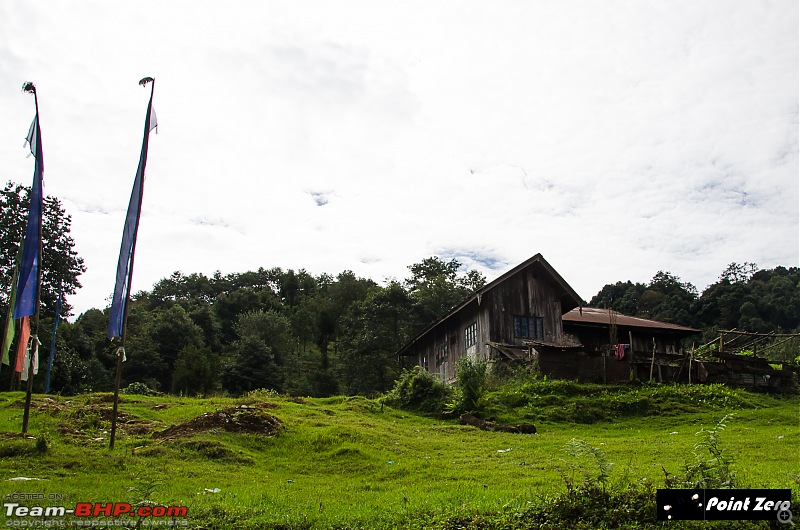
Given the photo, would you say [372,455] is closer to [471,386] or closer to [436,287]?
[471,386]

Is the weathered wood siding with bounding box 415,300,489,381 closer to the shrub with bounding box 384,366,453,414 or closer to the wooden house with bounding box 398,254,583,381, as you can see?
the wooden house with bounding box 398,254,583,381

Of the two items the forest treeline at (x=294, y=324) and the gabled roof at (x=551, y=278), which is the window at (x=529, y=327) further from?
the forest treeline at (x=294, y=324)

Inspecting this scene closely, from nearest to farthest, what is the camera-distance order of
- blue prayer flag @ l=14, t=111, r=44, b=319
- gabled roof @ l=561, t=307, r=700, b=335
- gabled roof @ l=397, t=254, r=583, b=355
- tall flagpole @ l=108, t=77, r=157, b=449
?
tall flagpole @ l=108, t=77, r=157, b=449, blue prayer flag @ l=14, t=111, r=44, b=319, gabled roof @ l=397, t=254, r=583, b=355, gabled roof @ l=561, t=307, r=700, b=335

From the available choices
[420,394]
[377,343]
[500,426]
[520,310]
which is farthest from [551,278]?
[377,343]

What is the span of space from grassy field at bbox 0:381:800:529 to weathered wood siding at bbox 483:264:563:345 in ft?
24.9

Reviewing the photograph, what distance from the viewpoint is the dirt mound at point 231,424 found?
54.9 ft

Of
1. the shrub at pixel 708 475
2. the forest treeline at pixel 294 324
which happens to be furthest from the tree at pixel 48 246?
the shrub at pixel 708 475

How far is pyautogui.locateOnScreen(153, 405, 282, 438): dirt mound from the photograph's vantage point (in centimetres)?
1673

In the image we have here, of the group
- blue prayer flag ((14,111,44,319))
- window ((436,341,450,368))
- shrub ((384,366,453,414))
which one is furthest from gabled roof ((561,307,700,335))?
blue prayer flag ((14,111,44,319))

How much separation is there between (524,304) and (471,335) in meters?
3.46

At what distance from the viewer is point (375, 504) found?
10875 millimetres

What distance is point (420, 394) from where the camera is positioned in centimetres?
2611

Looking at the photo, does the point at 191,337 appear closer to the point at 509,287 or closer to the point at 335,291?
the point at 335,291

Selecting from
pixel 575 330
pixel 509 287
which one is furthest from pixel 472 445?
pixel 575 330
